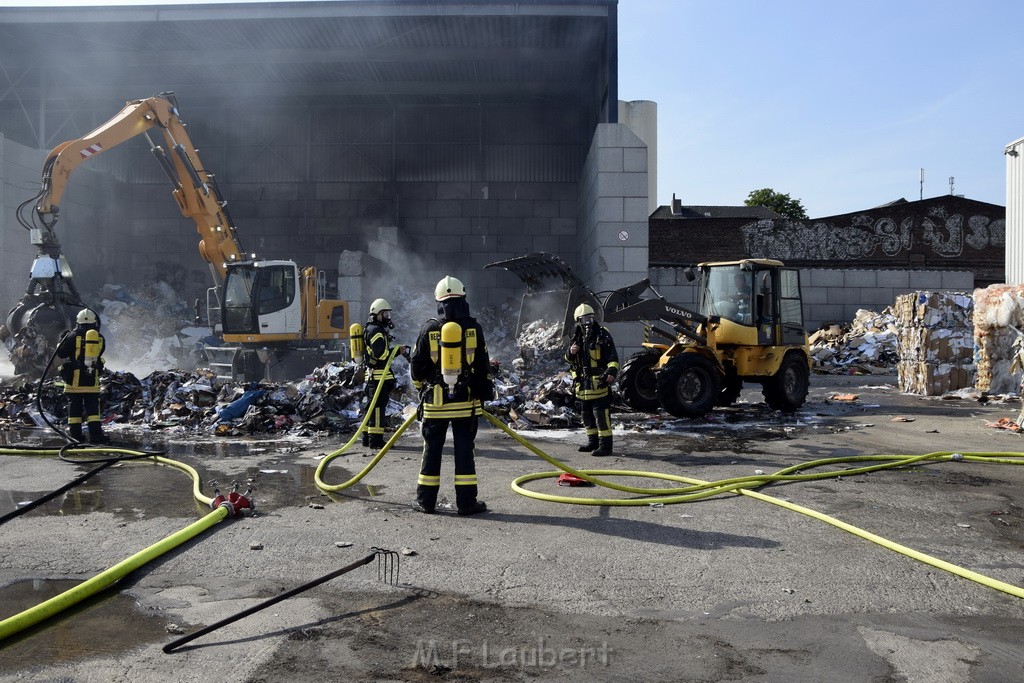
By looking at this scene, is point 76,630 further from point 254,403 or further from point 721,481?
point 254,403

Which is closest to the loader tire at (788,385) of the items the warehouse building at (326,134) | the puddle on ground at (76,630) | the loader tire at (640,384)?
the loader tire at (640,384)

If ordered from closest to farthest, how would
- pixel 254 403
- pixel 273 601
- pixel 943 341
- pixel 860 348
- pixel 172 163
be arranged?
pixel 273 601, pixel 254 403, pixel 943 341, pixel 172 163, pixel 860 348

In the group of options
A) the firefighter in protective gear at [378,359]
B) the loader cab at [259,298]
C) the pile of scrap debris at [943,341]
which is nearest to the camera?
the firefighter in protective gear at [378,359]

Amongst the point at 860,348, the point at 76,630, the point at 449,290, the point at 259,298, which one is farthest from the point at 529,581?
the point at 860,348

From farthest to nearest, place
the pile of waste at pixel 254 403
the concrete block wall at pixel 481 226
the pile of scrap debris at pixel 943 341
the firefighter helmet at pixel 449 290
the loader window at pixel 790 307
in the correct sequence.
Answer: the concrete block wall at pixel 481 226
the pile of scrap debris at pixel 943 341
the loader window at pixel 790 307
the pile of waste at pixel 254 403
the firefighter helmet at pixel 449 290

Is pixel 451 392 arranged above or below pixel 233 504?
above

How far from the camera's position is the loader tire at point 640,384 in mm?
11586

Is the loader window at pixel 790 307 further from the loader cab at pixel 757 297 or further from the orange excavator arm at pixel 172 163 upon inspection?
the orange excavator arm at pixel 172 163

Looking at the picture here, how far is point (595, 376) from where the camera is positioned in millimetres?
8328

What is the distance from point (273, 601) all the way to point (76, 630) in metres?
0.93

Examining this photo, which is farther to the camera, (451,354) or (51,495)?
(51,495)

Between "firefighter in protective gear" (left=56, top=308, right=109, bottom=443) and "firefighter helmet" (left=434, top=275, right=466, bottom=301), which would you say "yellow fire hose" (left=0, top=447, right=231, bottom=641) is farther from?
"firefighter in protective gear" (left=56, top=308, right=109, bottom=443)

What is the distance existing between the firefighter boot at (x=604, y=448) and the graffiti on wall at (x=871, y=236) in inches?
885

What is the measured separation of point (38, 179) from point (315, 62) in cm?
829
